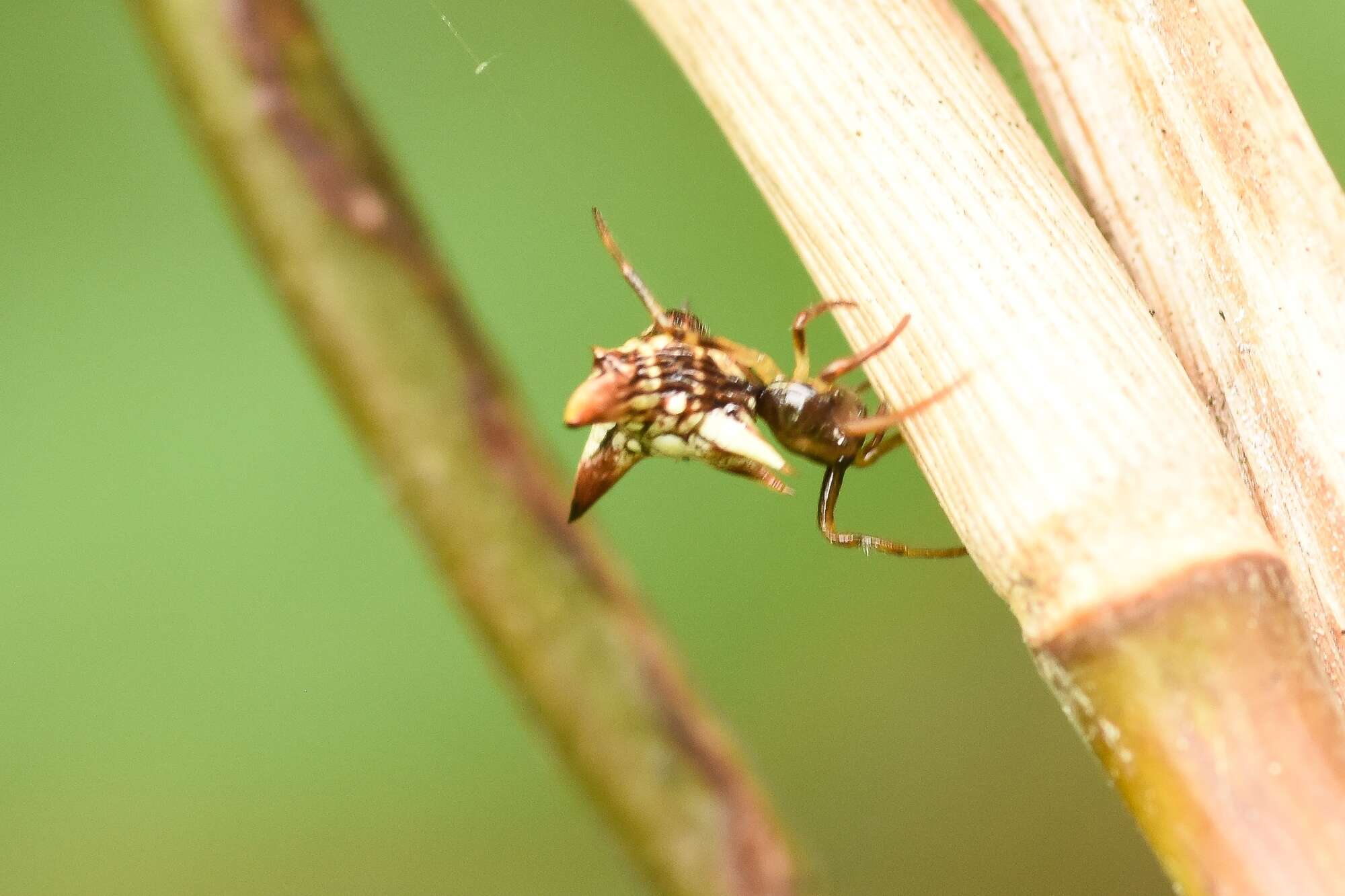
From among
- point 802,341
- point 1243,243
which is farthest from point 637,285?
point 1243,243

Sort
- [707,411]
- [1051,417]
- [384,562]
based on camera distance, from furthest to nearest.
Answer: [384,562], [707,411], [1051,417]

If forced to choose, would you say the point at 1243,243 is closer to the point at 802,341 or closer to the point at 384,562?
the point at 802,341

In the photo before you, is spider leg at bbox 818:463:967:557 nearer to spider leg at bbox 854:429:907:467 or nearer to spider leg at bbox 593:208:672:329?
spider leg at bbox 854:429:907:467

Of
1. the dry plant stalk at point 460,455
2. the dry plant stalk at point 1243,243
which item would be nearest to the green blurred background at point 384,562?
the dry plant stalk at point 460,455

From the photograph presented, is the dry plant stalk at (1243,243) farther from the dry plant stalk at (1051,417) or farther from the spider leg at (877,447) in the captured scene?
the spider leg at (877,447)

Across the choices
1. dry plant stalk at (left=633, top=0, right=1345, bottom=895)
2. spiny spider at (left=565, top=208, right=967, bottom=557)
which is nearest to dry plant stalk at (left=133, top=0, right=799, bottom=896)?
spiny spider at (left=565, top=208, right=967, bottom=557)

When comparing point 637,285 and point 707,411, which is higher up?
point 637,285
